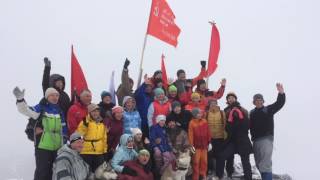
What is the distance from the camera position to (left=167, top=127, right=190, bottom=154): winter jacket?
1178 cm

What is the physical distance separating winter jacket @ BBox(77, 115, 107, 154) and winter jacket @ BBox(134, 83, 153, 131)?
228 cm

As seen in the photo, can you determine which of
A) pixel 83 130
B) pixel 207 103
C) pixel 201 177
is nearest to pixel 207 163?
pixel 201 177

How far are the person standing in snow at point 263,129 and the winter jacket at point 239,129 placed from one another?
12.8 inches

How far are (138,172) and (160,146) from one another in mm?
1314

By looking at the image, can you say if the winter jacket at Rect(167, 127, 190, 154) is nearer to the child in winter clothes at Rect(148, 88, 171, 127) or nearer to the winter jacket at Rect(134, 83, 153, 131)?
the child in winter clothes at Rect(148, 88, 171, 127)

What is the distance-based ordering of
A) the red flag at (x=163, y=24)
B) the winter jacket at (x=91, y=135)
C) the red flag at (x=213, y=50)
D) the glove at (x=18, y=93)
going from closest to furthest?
the glove at (x=18, y=93) < the winter jacket at (x=91, y=135) < the red flag at (x=163, y=24) < the red flag at (x=213, y=50)

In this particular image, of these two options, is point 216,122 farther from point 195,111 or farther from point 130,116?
point 130,116

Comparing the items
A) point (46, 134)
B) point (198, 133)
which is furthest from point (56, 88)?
point (198, 133)

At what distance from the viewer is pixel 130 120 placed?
1145cm

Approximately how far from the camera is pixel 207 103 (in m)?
13.3

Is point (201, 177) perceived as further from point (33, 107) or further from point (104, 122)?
point (33, 107)

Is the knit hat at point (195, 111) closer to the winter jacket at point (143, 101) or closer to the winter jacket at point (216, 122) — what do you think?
the winter jacket at point (216, 122)

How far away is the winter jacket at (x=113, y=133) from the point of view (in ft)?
36.9

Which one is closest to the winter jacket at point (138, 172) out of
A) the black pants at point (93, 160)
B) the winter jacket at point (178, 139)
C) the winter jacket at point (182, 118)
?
the black pants at point (93, 160)
